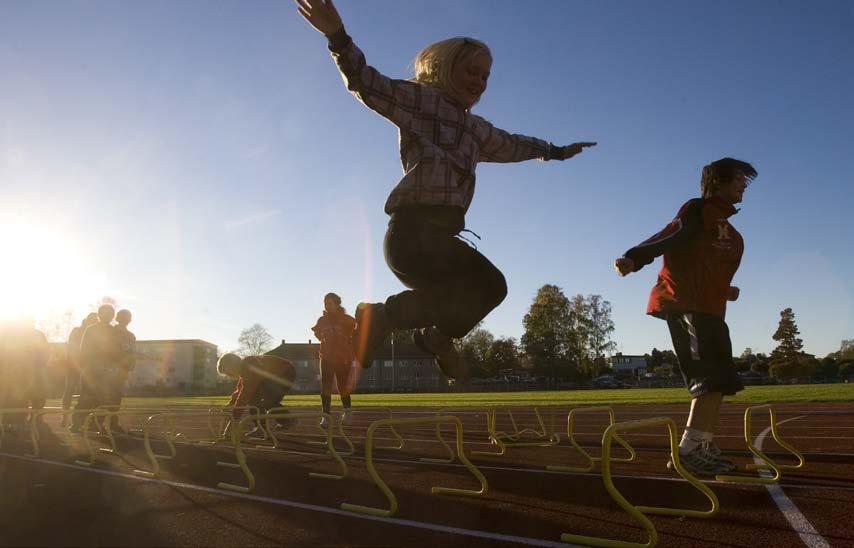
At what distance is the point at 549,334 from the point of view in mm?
71562

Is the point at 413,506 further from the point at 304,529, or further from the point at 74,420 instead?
the point at 74,420

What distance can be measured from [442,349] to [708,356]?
7.58ft

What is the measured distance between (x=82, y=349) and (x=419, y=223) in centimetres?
867

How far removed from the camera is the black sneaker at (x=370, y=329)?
3193 mm

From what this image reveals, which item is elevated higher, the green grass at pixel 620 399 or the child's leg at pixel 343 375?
the child's leg at pixel 343 375

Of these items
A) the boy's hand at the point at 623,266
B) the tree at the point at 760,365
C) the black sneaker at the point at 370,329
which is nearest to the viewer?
the black sneaker at the point at 370,329

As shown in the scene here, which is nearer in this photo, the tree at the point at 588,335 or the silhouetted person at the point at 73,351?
the silhouetted person at the point at 73,351

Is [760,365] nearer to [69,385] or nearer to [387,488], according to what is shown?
[69,385]

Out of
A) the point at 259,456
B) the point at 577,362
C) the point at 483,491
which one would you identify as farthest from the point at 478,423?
the point at 577,362

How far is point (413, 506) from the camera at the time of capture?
3.81 m

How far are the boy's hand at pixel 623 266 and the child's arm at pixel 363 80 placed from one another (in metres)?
1.61

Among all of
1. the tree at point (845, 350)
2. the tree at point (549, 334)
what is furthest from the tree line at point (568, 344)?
the tree at point (845, 350)

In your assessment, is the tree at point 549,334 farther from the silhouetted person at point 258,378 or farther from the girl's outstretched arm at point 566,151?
the girl's outstretched arm at point 566,151

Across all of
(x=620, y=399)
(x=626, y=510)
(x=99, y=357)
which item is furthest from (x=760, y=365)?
(x=626, y=510)
